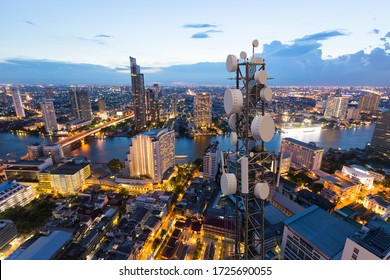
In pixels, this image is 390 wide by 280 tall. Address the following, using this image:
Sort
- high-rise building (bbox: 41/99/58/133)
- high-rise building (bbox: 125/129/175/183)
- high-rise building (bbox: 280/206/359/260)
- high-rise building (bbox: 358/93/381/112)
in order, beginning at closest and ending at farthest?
high-rise building (bbox: 280/206/359/260), high-rise building (bbox: 125/129/175/183), high-rise building (bbox: 41/99/58/133), high-rise building (bbox: 358/93/381/112)

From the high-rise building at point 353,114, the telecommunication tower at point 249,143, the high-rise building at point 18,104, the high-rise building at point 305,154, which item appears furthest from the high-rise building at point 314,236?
the high-rise building at point 18,104

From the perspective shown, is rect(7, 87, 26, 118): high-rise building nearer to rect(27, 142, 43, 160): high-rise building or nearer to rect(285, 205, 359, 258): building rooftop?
rect(27, 142, 43, 160): high-rise building

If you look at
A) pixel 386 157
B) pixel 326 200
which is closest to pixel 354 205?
pixel 326 200

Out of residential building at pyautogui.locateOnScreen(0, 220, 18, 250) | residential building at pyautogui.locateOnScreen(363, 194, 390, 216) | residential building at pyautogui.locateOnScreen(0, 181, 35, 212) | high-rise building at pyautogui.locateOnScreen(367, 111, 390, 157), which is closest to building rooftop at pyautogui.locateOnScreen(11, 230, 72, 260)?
residential building at pyautogui.locateOnScreen(0, 220, 18, 250)

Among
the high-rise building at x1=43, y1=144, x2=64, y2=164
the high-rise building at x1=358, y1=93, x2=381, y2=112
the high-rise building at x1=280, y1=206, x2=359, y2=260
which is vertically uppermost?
the high-rise building at x1=358, y1=93, x2=381, y2=112

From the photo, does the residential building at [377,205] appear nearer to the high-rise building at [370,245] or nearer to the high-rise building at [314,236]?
the high-rise building at [314,236]

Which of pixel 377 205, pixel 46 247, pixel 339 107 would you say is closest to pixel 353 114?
pixel 339 107
